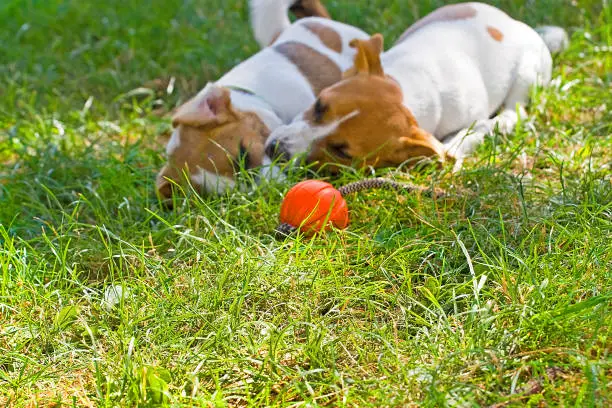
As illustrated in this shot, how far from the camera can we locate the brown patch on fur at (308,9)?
5.67m

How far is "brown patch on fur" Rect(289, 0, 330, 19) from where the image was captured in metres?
5.67

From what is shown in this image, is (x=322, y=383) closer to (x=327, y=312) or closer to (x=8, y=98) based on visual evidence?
(x=327, y=312)

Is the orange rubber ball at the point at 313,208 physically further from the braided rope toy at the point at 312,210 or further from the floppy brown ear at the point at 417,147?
the floppy brown ear at the point at 417,147

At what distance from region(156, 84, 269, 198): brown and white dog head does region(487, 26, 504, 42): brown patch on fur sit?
5.66ft

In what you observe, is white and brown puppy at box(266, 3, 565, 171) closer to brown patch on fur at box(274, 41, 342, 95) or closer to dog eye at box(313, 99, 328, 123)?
dog eye at box(313, 99, 328, 123)

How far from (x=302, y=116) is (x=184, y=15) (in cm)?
318

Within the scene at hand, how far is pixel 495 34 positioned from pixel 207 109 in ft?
6.51

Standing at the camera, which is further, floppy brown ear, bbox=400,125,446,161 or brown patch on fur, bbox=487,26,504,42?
brown patch on fur, bbox=487,26,504,42

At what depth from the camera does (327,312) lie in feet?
8.89

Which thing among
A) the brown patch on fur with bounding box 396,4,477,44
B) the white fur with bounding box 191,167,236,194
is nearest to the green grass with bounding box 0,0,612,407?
the white fur with bounding box 191,167,236,194

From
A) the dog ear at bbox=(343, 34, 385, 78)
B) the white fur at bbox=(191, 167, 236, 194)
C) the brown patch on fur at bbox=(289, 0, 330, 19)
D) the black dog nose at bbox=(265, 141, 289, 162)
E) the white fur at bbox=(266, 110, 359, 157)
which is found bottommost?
the white fur at bbox=(191, 167, 236, 194)

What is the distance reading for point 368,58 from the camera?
4.05 metres

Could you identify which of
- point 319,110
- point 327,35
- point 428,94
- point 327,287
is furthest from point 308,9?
point 327,287

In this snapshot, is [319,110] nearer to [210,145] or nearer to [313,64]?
[210,145]
